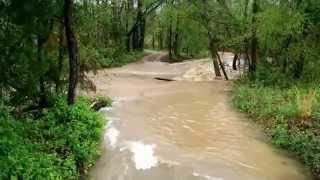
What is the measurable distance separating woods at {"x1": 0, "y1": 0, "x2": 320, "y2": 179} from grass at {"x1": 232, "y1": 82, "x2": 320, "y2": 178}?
4 cm

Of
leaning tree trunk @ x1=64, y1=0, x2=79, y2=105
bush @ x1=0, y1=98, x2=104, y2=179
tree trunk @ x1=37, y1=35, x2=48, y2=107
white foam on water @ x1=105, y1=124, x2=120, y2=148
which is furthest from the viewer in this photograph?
white foam on water @ x1=105, y1=124, x2=120, y2=148

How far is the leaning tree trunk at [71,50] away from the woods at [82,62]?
0.02m

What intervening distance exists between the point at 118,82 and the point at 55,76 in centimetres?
1086

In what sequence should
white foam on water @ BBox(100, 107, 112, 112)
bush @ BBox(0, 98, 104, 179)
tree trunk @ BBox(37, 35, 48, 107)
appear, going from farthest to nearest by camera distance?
white foam on water @ BBox(100, 107, 112, 112) → tree trunk @ BBox(37, 35, 48, 107) → bush @ BBox(0, 98, 104, 179)

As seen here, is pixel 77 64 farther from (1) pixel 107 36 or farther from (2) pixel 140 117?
(1) pixel 107 36

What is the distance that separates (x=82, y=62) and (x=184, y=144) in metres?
3.87

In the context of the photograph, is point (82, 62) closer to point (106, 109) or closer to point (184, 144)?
point (106, 109)

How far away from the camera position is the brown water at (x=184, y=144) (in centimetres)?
934

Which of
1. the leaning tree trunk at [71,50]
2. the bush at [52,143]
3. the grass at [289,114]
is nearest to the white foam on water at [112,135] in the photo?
the bush at [52,143]

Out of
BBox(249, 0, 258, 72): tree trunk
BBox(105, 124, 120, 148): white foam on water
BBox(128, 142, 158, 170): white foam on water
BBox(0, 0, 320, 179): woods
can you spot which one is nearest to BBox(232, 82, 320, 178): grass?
BBox(0, 0, 320, 179): woods

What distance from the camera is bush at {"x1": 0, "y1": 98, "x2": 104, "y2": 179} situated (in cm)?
766

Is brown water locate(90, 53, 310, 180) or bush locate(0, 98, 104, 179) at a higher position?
bush locate(0, 98, 104, 179)

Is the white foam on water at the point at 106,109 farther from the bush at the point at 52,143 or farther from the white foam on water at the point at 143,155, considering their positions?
the white foam on water at the point at 143,155

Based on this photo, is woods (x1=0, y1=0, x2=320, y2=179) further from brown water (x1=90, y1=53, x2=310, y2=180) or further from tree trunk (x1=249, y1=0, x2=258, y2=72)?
brown water (x1=90, y1=53, x2=310, y2=180)
